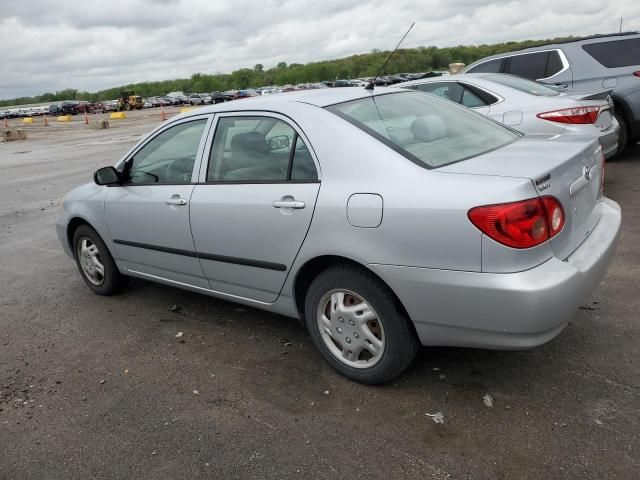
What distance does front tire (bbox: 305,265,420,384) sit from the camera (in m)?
2.93

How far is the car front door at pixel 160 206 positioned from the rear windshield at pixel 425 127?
1.18 meters

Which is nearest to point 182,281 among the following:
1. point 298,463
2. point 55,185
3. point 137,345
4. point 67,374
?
point 137,345

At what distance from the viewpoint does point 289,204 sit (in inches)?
125

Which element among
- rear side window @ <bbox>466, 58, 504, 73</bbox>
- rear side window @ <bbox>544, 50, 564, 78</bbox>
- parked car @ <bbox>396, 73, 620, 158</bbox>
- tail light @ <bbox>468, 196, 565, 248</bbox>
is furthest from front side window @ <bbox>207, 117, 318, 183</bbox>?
rear side window @ <bbox>466, 58, 504, 73</bbox>

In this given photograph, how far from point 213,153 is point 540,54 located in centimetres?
678

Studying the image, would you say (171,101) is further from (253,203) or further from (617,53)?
(253,203)

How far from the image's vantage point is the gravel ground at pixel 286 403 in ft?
8.50

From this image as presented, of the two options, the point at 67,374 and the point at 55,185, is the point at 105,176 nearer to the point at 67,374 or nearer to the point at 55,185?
the point at 67,374

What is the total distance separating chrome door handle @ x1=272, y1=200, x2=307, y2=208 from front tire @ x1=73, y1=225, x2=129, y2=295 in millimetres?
2189

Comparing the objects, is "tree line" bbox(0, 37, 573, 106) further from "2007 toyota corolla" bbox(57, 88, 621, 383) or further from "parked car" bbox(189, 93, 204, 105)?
"2007 toyota corolla" bbox(57, 88, 621, 383)

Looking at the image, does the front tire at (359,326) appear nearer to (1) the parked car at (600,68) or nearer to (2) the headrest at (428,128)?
(2) the headrest at (428,128)

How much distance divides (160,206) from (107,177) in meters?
0.65

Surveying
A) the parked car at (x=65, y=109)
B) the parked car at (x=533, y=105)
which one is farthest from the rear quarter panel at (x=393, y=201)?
the parked car at (x=65, y=109)

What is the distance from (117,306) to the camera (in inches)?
188
